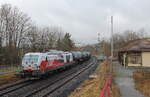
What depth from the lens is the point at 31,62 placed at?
1809 centimetres

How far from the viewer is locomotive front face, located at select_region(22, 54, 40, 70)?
17891mm

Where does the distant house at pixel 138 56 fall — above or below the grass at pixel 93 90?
above

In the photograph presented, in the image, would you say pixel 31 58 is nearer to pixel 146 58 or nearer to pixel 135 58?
pixel 135 58

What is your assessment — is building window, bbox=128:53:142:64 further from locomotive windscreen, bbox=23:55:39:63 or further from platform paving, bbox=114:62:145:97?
locomotive windscreen, bbox=23:55:39:63

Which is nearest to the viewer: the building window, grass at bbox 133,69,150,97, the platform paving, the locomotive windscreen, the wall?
the platform paving

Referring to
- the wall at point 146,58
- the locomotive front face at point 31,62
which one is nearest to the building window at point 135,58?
the wall at point 146,58

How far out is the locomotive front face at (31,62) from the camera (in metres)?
17.9

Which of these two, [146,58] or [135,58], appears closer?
[146,58]

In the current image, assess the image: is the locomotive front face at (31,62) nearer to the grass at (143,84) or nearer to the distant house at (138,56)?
the grass at (143,84)

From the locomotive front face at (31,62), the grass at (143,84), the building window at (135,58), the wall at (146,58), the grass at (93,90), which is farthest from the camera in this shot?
the building window at (135,58)

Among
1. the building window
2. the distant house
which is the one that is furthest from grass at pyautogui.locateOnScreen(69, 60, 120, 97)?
the building window

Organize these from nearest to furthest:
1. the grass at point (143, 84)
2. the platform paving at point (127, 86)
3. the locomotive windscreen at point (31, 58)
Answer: the platform paving at point (127, 86)
the grass at point (143, 84)
the locomotive windscreen at point (31, 58)

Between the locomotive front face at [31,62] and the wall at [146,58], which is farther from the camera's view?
the wall at [146,58]

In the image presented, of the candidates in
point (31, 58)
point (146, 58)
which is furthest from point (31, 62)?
point (146, 58)
